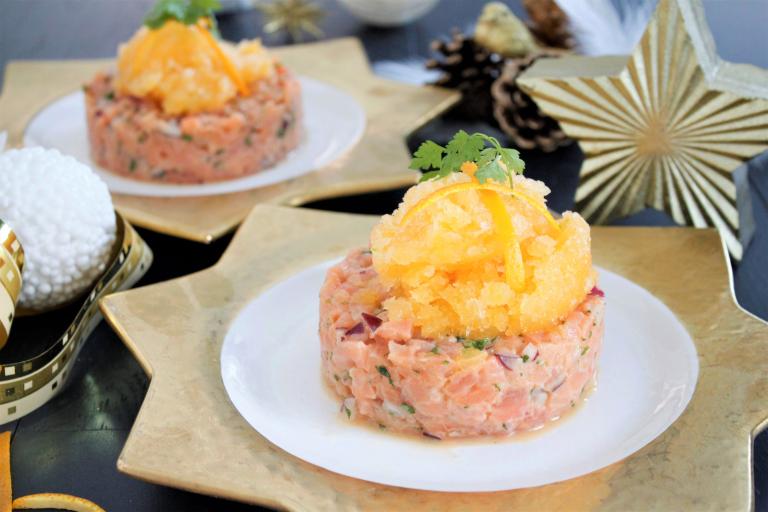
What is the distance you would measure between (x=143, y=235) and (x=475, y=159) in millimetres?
1557

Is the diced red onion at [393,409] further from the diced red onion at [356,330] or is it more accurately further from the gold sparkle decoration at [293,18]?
the gold sparkle decoration at [293,18]

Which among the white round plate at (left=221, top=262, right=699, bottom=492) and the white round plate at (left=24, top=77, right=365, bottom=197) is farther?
the white round plate at (left=24, top=77, right=365, bottom=197)

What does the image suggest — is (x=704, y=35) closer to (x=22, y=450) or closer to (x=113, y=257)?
(x=113, y=257)

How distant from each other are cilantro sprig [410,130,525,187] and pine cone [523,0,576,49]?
1995 mm

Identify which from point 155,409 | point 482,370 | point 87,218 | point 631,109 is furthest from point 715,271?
point 87,218

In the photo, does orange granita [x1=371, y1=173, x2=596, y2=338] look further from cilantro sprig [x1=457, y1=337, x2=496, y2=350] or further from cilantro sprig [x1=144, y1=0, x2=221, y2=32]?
cilantro sprig [x1=144, y1=0, x2=221, y2=32]

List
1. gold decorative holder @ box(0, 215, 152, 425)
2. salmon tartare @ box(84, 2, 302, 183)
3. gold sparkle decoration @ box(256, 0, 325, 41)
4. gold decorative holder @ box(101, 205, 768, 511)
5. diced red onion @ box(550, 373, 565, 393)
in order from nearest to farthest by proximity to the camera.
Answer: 1. gold decorative holder @ box(101, 205, 768, 511)
2. diced red onion @ box(550, 373, 565, 393)
3. gold decorative holder @ box(0, 215, 152, 425)
4. salmon tartare @ box(84, 2, 302, 183)
5. gold sparkle decoration @ box(256, 0, 325, 41)

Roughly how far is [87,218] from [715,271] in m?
1.80

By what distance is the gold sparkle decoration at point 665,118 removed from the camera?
9.82 feet

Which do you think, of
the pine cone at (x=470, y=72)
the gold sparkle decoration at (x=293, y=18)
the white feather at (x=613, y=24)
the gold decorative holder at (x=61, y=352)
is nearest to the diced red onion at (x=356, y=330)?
the gold decorative holder at (x=61, y=352)

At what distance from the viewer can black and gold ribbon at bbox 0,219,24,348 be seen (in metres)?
2.58

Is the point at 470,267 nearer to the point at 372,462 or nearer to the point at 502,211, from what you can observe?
the point at 502,211

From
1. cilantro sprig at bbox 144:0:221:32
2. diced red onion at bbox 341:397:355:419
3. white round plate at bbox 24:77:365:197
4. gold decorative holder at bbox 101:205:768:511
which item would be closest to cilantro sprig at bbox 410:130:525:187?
diced red onion at bbox 341:397:355:419

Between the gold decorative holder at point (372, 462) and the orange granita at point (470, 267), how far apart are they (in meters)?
0.39
